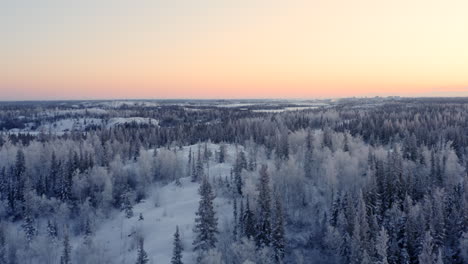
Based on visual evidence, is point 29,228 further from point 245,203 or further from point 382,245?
point 382,245

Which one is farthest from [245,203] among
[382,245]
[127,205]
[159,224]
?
[382,245]

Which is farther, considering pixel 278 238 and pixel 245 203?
pixel 245 203

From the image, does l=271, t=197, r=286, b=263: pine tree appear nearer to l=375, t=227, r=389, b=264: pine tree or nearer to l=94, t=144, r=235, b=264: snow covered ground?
l=94, t=144, r=235, b=264: snow covered ground

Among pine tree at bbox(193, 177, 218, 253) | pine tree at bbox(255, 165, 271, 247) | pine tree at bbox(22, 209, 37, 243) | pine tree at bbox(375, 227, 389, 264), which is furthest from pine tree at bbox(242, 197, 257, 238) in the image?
pine tree at bbox(22, 209, 37, 243)

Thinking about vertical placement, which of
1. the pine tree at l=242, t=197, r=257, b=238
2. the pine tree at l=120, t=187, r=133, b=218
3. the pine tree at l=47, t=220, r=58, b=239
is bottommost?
the pine tree at l=47, t=220, r=58, b=239

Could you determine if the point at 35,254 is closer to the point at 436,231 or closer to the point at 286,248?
the point at 286,248

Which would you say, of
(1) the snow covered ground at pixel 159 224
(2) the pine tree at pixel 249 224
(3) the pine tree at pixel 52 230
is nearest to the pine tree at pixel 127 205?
(1) the snow covered ground at pixel 159 224
